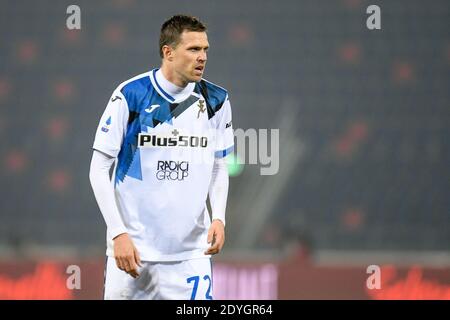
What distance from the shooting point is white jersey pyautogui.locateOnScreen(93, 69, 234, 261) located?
4.29 meters

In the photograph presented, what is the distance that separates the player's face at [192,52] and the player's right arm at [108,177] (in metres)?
0.30

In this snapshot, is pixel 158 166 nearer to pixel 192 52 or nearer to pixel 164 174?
→ pixel 164 174

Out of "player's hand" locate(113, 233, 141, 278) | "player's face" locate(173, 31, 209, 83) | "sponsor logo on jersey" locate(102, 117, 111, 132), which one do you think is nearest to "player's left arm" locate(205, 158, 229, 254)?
"player's hand" locate(113, 233, 141, 278)

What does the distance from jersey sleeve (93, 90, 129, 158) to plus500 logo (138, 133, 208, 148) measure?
0.31 feet

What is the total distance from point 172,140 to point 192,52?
0.39 m

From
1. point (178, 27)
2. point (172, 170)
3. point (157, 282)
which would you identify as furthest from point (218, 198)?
point (178, 27)

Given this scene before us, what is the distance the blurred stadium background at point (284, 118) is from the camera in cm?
1068

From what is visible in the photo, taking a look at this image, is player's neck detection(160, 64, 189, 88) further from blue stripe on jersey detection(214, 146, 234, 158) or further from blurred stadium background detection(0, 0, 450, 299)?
blurred stadium background detection(0, 0, 450, 299)

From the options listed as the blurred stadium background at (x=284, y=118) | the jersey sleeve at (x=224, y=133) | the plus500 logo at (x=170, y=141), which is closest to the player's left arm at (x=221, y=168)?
the jersey sleeve at (x=224, y=133)

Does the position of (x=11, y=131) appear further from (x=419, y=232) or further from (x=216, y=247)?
(x=216, y=247)

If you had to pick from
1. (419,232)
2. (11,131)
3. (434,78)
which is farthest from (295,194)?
(11,131)

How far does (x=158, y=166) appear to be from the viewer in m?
4.30

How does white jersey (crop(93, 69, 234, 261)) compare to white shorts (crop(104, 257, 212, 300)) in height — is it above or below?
above

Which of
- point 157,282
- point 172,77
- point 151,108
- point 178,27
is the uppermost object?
point 178,27
